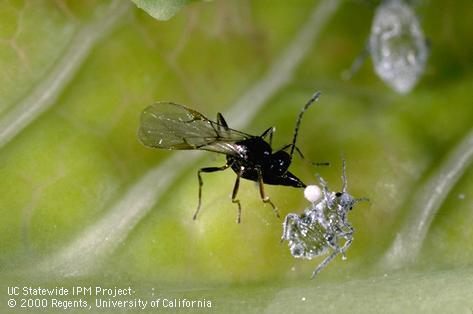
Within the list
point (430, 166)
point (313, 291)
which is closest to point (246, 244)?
point (313, 291)

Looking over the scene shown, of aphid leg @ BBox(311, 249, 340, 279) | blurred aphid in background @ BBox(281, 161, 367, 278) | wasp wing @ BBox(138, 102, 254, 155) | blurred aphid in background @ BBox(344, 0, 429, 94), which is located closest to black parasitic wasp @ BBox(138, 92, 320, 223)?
wasp wing @ BBox(138, 102, 254, 155)

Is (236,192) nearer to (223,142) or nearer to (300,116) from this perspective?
(223,142)

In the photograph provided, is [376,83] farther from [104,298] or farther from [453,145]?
[104,298]

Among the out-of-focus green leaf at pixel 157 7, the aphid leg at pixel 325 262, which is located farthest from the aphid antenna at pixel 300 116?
the out-of-focus green leaf at pixel 157 7

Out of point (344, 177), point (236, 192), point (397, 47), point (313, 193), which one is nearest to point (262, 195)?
point (236, 192)

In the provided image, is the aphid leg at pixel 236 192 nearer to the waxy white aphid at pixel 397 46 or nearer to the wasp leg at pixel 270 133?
the wasp leg at pixel 270 133

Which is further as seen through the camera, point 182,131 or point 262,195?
point 182,131

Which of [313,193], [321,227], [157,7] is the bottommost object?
[321,227]
